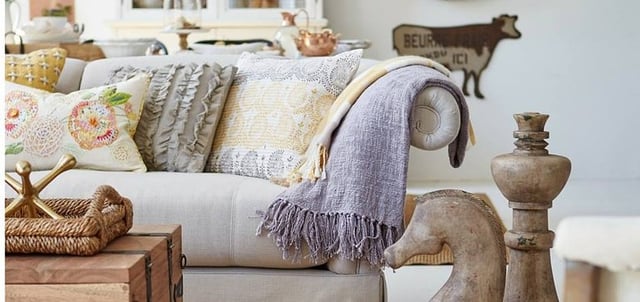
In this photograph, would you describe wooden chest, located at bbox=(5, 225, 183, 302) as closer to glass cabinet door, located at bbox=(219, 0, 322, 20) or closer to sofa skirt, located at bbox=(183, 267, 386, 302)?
sofa skirt, located at bbox=(183, 267, 386, 302)

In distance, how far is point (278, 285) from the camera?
2570 mm

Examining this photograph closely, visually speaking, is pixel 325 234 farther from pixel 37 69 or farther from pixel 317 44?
pixel 317 44

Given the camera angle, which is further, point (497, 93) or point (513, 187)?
point (497, 93)

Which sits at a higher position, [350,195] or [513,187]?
[513,187]

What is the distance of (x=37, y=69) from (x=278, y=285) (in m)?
1.31

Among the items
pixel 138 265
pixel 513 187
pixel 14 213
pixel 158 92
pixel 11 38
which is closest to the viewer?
pixel 513 187

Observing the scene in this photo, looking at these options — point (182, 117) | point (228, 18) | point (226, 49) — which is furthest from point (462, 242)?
point (228, 18)

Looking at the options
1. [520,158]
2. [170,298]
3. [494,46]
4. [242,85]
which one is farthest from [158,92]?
[494,46]

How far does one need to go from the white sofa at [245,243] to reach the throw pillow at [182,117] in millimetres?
365

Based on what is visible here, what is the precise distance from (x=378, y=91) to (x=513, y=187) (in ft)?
5.58

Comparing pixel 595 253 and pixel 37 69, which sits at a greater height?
pixel 595 253

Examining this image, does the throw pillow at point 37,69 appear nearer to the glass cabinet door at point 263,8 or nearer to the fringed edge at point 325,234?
the fringed edge at point 325,234

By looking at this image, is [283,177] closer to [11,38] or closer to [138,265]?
[138,265]

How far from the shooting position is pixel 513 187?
36.6 inches
